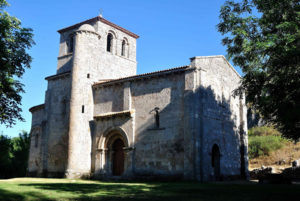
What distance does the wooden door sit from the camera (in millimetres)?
23828

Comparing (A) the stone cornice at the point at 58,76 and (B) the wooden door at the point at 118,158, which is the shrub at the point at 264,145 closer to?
(B) the wooden door at the point at 118,158

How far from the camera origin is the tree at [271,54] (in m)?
13.3

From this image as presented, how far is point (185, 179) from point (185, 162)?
3.42 feet

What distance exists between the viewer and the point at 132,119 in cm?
2288

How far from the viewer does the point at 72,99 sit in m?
25.0

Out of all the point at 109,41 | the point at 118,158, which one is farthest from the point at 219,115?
the point at 109,41

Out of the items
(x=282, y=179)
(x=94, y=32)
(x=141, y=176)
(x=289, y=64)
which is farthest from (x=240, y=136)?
(x=94, y=32)

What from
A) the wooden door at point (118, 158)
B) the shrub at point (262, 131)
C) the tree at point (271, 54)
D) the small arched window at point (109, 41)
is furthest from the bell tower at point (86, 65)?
the shrub at point (262, 131)

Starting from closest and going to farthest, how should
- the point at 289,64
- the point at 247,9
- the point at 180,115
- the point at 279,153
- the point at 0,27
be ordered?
the point at 289,64, the point at 0,27, the point at 247,9, the point at 180,115, the point at 279,153

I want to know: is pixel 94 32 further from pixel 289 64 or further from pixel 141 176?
pixel 289 64

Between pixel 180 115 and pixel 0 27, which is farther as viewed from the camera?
pixel 180 115

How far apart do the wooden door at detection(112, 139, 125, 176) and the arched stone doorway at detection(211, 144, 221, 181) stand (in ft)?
21.9

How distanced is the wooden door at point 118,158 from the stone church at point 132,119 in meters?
0.08

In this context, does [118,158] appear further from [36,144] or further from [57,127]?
[36,144]
